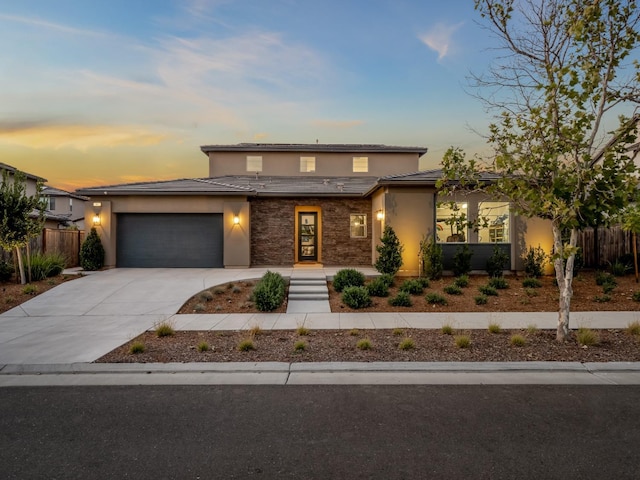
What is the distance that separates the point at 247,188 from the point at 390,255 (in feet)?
22.8

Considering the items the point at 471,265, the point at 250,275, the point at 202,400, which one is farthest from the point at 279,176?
the point at 202,400

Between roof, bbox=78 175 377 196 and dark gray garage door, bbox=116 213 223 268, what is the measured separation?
116 cm

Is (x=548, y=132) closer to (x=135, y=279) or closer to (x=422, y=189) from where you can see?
(x=422, y=189)

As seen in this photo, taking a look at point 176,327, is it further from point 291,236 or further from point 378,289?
point 291,236

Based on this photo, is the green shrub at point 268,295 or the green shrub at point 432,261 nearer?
the green shrub at point 268,295

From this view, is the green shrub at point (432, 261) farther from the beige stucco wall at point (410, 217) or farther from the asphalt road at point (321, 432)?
the asphalt road at point (321, 432)

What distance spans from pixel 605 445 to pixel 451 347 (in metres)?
Result: 3.09

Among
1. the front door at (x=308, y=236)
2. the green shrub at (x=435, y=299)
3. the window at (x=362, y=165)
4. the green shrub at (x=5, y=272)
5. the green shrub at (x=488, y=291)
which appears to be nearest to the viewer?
the green shrub at (x=435, y=299)

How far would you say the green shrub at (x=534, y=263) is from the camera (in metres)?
13.0

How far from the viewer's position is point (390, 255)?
1289 centimetres

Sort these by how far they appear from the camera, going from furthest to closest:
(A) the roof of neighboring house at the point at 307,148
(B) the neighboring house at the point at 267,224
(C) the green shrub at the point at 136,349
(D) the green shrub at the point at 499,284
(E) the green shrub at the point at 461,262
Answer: (A) the roof of neighboring house at the point at 307,148
(B) the neighboring house at the point at 267,224
(E) the green shrub at the point at 461,262
(D) the green shrub at the point at 499,284
(C) the green shrub at the point at 136,349

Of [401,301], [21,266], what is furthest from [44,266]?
[401,301]

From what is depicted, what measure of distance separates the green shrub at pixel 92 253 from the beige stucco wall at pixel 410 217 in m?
11.7

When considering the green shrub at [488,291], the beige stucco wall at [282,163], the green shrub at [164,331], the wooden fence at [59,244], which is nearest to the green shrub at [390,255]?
the green shrub at [488,291]
